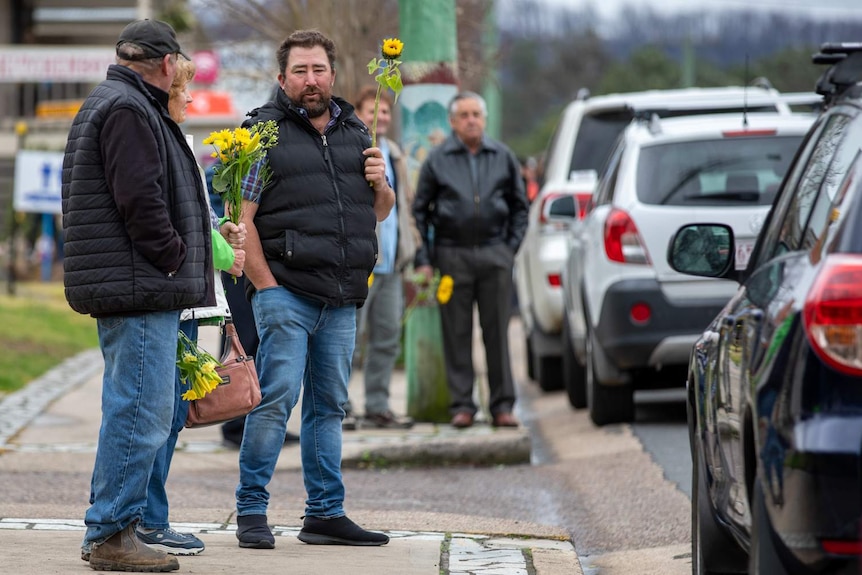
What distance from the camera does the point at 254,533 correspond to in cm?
568

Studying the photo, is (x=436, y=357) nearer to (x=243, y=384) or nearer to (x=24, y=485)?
(x=24, y=485)

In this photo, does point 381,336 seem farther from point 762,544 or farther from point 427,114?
point 762,544

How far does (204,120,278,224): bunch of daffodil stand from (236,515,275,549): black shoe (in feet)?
3.42

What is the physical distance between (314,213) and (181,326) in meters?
0.60

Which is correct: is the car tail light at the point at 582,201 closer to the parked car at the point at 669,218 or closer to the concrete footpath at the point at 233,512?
the concrete footpath at the point at 233,512

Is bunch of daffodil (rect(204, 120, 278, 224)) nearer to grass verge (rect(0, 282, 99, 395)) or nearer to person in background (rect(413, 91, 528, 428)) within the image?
person in background (rect(413, 91, 528, 428))

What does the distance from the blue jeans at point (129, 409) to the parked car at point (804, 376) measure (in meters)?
1.75

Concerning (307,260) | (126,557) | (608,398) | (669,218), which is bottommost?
(608,398)

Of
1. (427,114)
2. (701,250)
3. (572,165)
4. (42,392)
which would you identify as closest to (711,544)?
(701,250)

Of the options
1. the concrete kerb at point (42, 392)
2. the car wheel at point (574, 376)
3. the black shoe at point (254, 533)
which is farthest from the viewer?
the car wheel at point (574, 376)

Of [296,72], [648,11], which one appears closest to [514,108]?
[648,11]

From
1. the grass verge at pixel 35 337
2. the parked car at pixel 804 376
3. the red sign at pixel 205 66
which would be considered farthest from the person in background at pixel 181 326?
the red sign at pixel 205 66

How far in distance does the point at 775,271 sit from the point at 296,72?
2545 millimetres

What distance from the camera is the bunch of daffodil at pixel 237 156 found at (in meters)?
5.56
